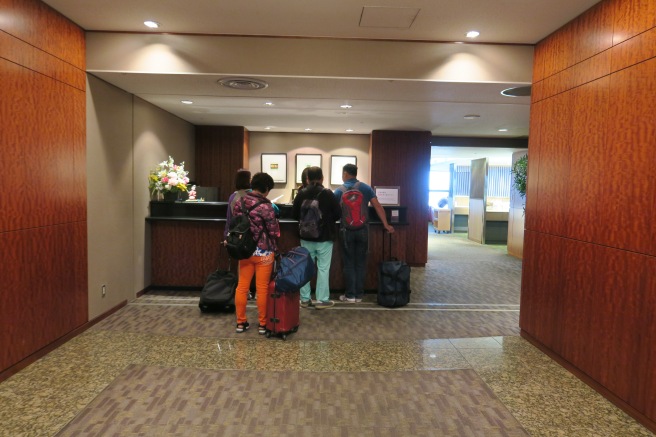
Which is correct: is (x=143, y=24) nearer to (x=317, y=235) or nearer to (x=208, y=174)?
(x=317, y=235)

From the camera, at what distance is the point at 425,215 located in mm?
8477

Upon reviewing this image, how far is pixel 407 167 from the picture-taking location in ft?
27.7

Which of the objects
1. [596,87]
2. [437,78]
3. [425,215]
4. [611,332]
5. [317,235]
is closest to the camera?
[611,332]

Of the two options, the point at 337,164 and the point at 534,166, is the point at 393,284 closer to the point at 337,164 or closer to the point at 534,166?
the point at 534,166

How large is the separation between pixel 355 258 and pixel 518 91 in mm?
2741

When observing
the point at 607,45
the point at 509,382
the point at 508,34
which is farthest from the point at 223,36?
the point at 509,382

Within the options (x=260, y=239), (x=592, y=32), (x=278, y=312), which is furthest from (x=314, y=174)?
(x=592, y=32)

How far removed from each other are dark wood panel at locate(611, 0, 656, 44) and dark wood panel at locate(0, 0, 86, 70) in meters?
4.38

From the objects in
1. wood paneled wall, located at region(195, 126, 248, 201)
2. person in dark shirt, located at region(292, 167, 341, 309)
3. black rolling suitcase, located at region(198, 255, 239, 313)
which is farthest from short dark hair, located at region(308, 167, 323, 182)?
wood paneled wall, located at region(195, 126, 248, 201)

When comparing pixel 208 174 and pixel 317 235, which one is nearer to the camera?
pixel 317 235

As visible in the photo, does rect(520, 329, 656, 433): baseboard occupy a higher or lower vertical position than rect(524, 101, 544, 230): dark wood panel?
lower

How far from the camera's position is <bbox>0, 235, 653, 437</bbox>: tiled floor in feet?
8.38

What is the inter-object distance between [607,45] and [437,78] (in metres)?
1.49

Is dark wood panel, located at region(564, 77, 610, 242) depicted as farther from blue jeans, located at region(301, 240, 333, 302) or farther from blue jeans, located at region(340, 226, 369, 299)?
blue jeans, located at region(301, 240, 333, 302)
